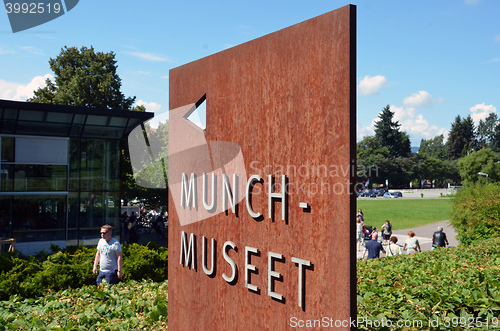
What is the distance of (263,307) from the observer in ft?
8.23

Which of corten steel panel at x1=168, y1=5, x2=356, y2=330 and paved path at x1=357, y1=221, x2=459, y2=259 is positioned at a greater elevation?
corten steel panel at x1=168, y1=5, x2=356, y2=330

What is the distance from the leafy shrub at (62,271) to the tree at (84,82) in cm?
2673

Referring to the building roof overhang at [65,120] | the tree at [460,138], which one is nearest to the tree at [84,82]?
the building roof overhang at [65,120]

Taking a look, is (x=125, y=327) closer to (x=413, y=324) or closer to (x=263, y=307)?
(x=263, y=307)

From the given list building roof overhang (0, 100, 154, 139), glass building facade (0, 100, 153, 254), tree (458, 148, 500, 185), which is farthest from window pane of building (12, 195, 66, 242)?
tree (458, 148, 500, 185)

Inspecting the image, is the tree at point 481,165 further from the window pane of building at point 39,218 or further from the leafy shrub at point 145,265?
the leafy shrub at point 145,265

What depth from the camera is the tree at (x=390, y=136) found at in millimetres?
94438

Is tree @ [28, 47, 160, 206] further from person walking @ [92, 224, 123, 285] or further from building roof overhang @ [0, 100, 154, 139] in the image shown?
person walking @ [92, 224, 123, 285]

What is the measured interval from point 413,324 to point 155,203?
2124 centimetres

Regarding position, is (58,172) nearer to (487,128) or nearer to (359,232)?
(359,232)

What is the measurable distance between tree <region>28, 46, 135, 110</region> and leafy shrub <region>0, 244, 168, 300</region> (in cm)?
2673

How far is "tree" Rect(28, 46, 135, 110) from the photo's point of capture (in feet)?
105

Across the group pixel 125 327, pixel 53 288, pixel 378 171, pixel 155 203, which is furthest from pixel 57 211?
pixel 378 171

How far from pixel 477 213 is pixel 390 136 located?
83.2m
